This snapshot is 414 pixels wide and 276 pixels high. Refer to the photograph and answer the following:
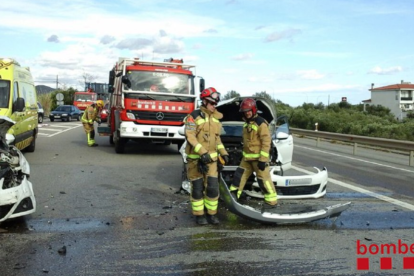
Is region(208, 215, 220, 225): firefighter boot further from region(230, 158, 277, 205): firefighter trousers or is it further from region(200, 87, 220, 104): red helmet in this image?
region(200, 87, 220, 104): red helmet

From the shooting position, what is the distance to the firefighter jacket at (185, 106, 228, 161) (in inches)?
246

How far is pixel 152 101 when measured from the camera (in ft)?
44.8

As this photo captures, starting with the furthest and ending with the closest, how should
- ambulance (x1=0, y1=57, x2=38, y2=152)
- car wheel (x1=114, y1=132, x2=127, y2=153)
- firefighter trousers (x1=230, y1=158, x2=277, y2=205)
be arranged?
car wheel (x1=114, y1=132, x2=127, y2=153)
ambulance (x1=0, y1=57, x2=38, y2=152)
firefighter trousers (x1=230, y1=158, x2=277, y2=205)

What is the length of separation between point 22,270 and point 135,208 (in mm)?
2792

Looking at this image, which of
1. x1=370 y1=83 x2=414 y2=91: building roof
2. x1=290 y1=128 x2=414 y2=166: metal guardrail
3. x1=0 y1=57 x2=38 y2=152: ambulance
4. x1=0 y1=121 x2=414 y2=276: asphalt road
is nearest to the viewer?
x1=0 y1=121 x2=414 y2=276: asphalt road

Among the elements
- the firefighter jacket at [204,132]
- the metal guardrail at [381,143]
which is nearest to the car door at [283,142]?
the firefighter jacket at [204,132]

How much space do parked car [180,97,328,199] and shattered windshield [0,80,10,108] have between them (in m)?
5.36

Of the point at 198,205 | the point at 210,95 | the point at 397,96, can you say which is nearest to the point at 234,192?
the point at 198,205

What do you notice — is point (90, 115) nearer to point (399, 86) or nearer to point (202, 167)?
point (202, 167)

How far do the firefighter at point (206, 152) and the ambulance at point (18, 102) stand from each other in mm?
5745

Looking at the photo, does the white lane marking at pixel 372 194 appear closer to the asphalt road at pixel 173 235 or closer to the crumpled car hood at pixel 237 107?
the asphalt road at pixel 173 235

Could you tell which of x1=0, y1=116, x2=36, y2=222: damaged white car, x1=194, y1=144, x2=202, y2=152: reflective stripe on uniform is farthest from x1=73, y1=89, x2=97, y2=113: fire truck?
x1=194, y1=144, x2=202, y2=152: reflective stripe on uniform

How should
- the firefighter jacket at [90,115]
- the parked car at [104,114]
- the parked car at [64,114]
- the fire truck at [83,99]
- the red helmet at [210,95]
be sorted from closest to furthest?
the red helmet at [210,95]
the firefighter jacket at [90,115]
the parked car at [104,114]
the parked car at [64,114]
the fire truck at [83,99]

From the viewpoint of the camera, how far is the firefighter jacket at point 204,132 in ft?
20.5
